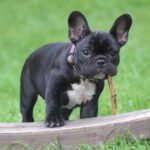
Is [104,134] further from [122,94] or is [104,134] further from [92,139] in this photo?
[122,94]

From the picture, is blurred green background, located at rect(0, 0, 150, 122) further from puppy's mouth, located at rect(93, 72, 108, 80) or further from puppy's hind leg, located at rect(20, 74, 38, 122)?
puppy's mouth, located at rect(93, 72, 108, 80)

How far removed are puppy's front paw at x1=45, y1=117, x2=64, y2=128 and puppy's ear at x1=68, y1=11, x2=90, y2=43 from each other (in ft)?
2.43

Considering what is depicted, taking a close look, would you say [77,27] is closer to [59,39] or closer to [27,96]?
[27,96]

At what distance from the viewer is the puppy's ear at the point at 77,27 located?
21.8ft

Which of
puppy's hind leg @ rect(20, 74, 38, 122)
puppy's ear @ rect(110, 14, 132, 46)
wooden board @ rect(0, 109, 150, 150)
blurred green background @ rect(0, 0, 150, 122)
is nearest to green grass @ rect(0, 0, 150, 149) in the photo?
blurred green background @ rect(0, 0, 150, 122)

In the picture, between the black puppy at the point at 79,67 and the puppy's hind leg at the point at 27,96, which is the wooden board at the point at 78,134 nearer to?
the black puppy at the point at 79,67

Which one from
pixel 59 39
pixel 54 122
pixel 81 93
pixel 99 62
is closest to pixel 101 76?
pixel 99 62

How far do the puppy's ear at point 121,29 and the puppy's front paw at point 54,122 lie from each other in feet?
2.98

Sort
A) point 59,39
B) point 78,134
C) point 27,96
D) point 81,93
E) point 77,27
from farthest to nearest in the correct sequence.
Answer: point 59,39
point 27,96
point 81,93
point 77,27
point 78,134

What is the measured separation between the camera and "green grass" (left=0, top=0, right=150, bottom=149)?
9.23 metres

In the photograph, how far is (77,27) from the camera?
6.68 meters

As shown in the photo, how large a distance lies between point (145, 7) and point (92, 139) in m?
13.8

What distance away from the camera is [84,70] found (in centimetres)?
640

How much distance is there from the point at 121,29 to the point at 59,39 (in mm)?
9655
